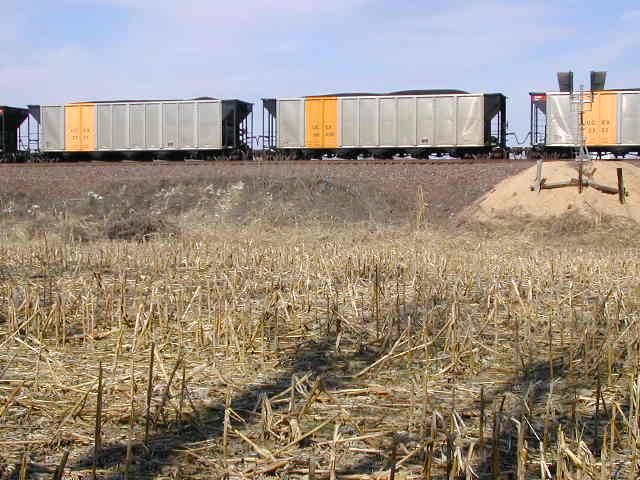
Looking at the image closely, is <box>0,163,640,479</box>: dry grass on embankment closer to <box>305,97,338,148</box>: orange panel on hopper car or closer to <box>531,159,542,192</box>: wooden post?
<box>531,159,542,192</box>: wooden post

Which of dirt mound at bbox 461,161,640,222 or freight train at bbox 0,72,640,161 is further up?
freight train at bbox 0,72,640,161

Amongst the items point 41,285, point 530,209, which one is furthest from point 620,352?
point 530,209

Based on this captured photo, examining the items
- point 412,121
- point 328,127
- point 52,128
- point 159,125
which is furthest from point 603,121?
point 52,128

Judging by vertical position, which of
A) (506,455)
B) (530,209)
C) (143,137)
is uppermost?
(143,137)

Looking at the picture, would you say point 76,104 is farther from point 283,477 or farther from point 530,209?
point 283,477

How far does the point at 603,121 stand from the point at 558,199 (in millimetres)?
13864

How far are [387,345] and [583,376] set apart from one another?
1444 mm

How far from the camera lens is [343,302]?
700 cm

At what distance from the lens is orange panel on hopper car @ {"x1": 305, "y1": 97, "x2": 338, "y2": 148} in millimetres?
30281

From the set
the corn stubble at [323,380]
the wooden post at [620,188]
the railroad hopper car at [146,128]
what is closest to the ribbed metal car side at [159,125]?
the railroad hopper car at [146,128]

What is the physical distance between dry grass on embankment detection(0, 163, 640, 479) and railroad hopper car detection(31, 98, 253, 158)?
73.6 feet

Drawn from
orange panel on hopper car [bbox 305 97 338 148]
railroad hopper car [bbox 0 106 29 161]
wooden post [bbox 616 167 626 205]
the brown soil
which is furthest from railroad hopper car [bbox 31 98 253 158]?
wooden post [bbox 616 167 626 205]

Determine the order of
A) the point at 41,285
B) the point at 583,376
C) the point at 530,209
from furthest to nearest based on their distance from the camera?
the point at 530,209, the point at 41,285, the point at 583,376

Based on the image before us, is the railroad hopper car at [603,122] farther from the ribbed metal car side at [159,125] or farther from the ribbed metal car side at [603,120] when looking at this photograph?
the ribbed metal car side at [159,125]
